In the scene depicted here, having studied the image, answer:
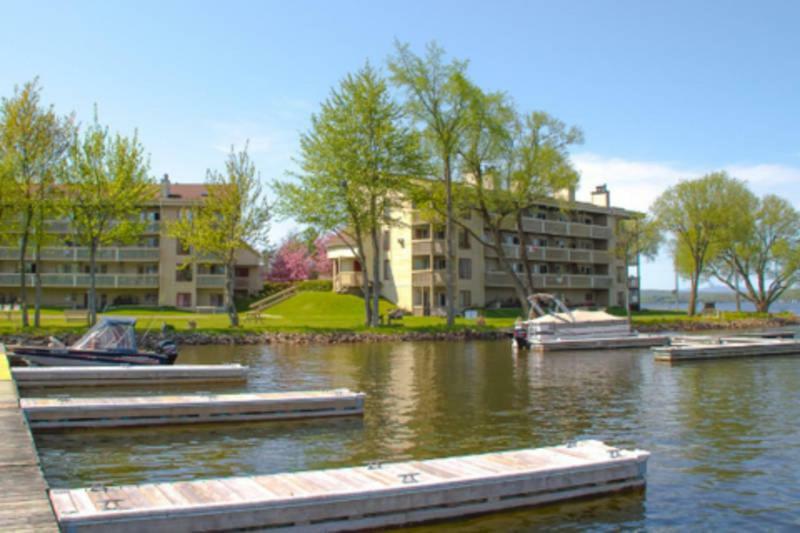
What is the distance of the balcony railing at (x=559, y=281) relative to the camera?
77188 millimetres

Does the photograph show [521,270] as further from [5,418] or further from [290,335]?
[5,418]

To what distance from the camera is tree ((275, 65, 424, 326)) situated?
52312 mm

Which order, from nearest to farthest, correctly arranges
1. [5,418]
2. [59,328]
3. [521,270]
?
[5,418] → [59,328] → [521,270]

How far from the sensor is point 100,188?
4766 centimetres

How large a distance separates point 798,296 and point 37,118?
92.6 m

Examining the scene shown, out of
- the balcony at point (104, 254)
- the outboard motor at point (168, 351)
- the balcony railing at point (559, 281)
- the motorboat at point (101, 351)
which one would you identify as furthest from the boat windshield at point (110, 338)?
the balcony railing at point (559, 281)

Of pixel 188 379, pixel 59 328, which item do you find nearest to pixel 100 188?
pixel 59 328

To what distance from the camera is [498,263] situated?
258 ft

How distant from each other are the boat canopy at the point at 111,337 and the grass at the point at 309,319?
57.3 feet

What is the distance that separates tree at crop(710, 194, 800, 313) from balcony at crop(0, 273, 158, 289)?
61808 mm

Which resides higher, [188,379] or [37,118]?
[37,118]

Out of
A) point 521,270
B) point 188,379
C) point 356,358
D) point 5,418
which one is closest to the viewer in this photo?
point 5,418

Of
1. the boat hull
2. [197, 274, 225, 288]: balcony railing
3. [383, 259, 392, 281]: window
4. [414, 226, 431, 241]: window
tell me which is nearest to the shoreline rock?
the boat hull

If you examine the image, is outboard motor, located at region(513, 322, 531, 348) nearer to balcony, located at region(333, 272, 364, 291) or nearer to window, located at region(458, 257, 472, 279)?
window, located at region(458, 257, 472, 279)
